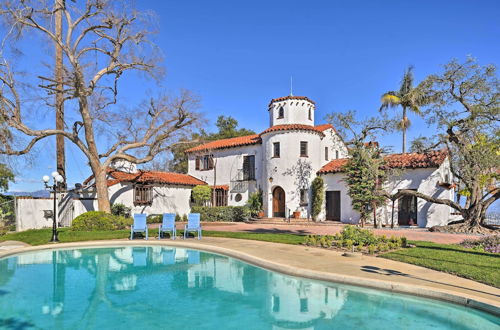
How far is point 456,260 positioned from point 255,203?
18.9 meters

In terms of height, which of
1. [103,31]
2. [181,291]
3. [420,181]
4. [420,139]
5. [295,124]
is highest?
[103,31]

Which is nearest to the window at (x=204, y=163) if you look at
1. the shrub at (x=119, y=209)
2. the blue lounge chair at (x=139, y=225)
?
the shrub at (x=119, y=209)

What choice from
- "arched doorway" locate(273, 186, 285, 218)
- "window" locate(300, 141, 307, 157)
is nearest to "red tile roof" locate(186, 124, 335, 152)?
"window" locate(300, 141, 307, 157)

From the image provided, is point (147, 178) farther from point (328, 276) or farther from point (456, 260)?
point (456, 260)

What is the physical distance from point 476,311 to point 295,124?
22.0 metres

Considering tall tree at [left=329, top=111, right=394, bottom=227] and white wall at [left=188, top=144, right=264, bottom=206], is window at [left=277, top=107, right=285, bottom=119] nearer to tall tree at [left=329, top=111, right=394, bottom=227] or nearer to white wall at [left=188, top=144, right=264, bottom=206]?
white wall at [left=188, top=144, right=264, bottom=206]

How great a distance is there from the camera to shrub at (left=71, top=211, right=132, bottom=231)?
18.5m

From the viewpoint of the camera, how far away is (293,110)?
Answer: 2739cm

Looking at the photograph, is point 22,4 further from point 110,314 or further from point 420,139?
point 420,139

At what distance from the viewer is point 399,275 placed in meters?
7.91

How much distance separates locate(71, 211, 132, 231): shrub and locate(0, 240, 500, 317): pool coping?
540cm

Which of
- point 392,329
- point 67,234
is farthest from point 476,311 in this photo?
point 67,234

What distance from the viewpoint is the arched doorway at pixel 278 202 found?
89.8 ft

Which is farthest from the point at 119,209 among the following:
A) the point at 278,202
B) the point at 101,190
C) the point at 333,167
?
the point at 333,167
